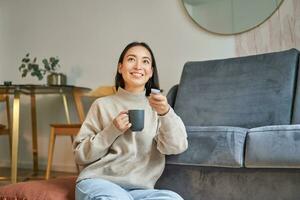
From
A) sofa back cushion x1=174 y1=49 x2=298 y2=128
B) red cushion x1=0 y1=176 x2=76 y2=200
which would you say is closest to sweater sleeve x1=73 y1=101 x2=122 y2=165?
red cushion x1=0 y1=176 x2=76 y2=200

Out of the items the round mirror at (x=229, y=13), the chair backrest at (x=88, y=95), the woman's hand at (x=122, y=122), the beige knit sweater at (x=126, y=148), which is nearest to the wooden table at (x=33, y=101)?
the chair backrest at (x=88, y=95)

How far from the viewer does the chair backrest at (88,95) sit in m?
2.46

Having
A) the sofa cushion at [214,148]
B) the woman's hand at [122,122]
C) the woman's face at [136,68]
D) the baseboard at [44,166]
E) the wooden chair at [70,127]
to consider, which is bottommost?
the baseboard at [44,166]

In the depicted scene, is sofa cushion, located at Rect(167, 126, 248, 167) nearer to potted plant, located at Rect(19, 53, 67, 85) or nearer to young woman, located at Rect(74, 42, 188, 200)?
young woman, located at Rect(74, 42, 188, 200)

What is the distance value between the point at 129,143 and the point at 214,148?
0.28 m

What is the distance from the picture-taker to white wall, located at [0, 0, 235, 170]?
2.48 m

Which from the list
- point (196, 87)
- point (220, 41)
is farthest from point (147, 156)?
point (220, 41)

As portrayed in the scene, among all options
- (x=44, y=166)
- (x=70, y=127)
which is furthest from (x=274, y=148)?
(x=44, y=166)

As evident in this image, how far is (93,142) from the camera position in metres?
1.12

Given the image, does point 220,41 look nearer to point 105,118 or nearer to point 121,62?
point 121,62

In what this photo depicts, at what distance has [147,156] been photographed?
117 centimetres

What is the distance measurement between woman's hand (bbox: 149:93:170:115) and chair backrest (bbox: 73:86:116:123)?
1255 mm

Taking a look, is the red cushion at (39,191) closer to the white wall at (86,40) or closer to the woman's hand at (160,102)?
the woman's hand at (160,102)

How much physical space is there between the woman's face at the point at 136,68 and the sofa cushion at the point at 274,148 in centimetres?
42
